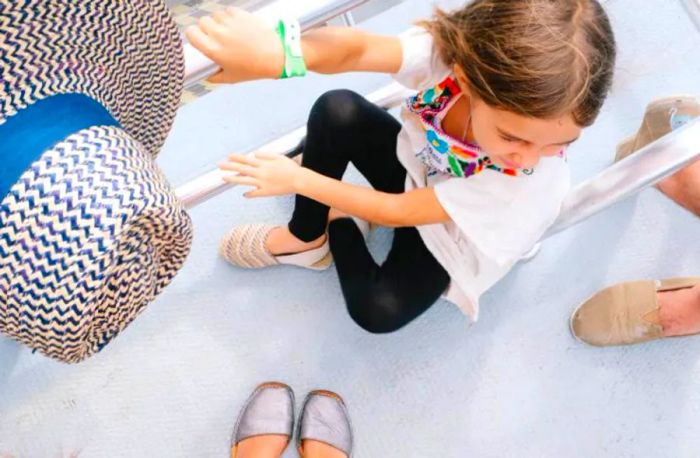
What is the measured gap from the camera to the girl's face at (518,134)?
62cm

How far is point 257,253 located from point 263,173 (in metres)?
0.46

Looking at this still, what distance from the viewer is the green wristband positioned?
1.71 ft

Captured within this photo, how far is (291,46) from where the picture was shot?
531 millimetres

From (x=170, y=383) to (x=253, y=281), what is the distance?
24cm

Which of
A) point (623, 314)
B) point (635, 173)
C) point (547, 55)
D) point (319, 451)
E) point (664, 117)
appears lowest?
point (319, 451)

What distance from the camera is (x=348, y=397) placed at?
1107mm

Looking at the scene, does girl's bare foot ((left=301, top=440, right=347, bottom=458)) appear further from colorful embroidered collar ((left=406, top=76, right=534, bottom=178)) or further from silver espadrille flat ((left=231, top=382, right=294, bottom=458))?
colorful embroidered collar ((left=406, top=76, right=534, bottom=178))

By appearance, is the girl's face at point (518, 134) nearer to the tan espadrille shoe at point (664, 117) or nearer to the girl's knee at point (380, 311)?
the girl's knee at point (380, 311)

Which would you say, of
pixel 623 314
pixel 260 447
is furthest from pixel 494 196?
pixel 260 447

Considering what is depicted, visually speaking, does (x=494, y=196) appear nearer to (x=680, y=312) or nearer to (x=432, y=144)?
(x=432, y=144)

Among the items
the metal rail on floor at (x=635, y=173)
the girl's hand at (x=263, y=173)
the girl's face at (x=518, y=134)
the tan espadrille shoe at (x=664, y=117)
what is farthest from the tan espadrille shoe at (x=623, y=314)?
the girl's hand at (x=263, y=173)

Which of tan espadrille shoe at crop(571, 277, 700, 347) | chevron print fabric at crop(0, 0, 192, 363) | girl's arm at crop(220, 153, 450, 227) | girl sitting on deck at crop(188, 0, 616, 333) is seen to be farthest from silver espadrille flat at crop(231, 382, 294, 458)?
chevron print fabric at crop(0, 0, 192, 363)

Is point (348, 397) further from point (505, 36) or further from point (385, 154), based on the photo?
point (505, 36)

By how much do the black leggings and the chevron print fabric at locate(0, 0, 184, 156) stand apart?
0.49m
